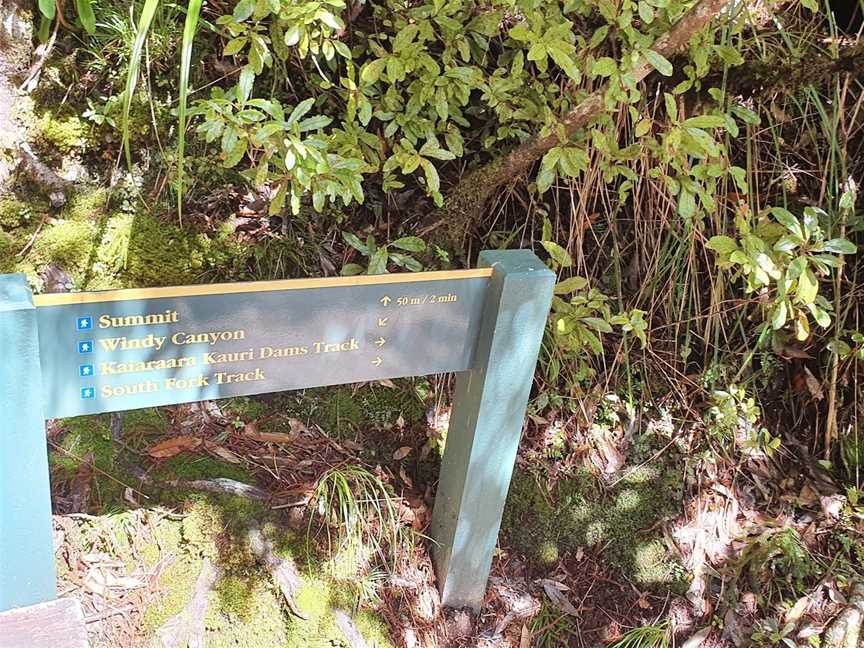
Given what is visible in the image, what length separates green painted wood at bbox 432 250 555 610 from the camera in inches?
85.4

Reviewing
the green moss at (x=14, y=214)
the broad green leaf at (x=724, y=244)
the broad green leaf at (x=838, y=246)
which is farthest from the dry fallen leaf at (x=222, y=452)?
the broad green leaf at (x=838, y=246)

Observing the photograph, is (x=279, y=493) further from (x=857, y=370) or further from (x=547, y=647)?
(x=857, y=370)

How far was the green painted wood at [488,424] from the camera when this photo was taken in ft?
7.11

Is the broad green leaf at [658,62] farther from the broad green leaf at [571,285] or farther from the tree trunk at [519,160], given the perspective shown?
the broad green leaf at [571,285]

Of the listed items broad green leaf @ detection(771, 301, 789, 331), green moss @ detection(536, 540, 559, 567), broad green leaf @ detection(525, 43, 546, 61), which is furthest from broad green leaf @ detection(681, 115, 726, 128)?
green moss @ detection(536, 540, 559, 567)

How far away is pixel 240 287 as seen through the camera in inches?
72.0

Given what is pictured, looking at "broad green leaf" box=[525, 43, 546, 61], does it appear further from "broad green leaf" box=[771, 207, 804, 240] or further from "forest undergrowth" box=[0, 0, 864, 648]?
"broad green leaf" box=[771, 207, 804, 240]

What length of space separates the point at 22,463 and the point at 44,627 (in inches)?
18.9

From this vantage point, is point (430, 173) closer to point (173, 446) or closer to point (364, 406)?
point (364, 406)

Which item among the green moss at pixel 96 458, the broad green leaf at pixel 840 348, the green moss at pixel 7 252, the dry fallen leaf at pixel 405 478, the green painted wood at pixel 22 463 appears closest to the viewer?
the green painted wood at pixel 22 463

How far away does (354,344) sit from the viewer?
2070 millimetres

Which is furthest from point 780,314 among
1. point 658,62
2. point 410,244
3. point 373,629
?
point 373,629

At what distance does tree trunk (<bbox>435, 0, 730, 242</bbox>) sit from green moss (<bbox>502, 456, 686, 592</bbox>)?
110cm

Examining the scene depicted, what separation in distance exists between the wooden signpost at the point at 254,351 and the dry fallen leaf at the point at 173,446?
2.41 ft
